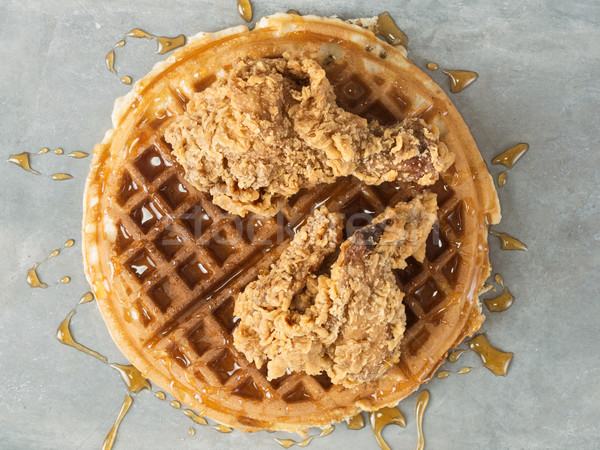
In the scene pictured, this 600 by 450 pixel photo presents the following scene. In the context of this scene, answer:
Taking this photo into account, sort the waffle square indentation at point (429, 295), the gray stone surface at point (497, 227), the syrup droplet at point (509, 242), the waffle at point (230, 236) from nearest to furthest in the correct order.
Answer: the waffle at point (230, 236) < the waffle square indentation at point (429, 295) < the gray stone surface at point (497, 227) < the syrup droplet at point (509, 242)

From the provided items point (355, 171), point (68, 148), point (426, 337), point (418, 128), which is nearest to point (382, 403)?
point (426, 337)

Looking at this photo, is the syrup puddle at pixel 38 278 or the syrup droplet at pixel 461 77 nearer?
the syrup droplet at pixel 461 77

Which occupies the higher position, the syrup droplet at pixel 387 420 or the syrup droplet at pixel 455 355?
the syrup droplet at pixel 455 355

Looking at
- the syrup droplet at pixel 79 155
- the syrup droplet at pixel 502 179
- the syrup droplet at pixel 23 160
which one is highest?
the syrup droplet at pixel 23 160

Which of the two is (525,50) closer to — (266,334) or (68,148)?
(266,334)

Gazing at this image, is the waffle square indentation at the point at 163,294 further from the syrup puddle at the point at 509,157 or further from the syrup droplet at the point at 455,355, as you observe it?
the syrup puddle at the point at 509,157

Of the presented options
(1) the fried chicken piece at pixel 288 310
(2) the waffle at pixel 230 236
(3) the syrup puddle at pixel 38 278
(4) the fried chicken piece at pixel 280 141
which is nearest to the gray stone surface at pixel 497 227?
(3) the syrup puddle at pixel 38 278

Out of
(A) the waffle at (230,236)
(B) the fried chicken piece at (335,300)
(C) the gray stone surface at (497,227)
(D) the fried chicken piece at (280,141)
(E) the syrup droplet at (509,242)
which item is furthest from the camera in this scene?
(E) the syrup droplet at (509,242)

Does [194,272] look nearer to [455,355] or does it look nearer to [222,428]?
[222,428]
